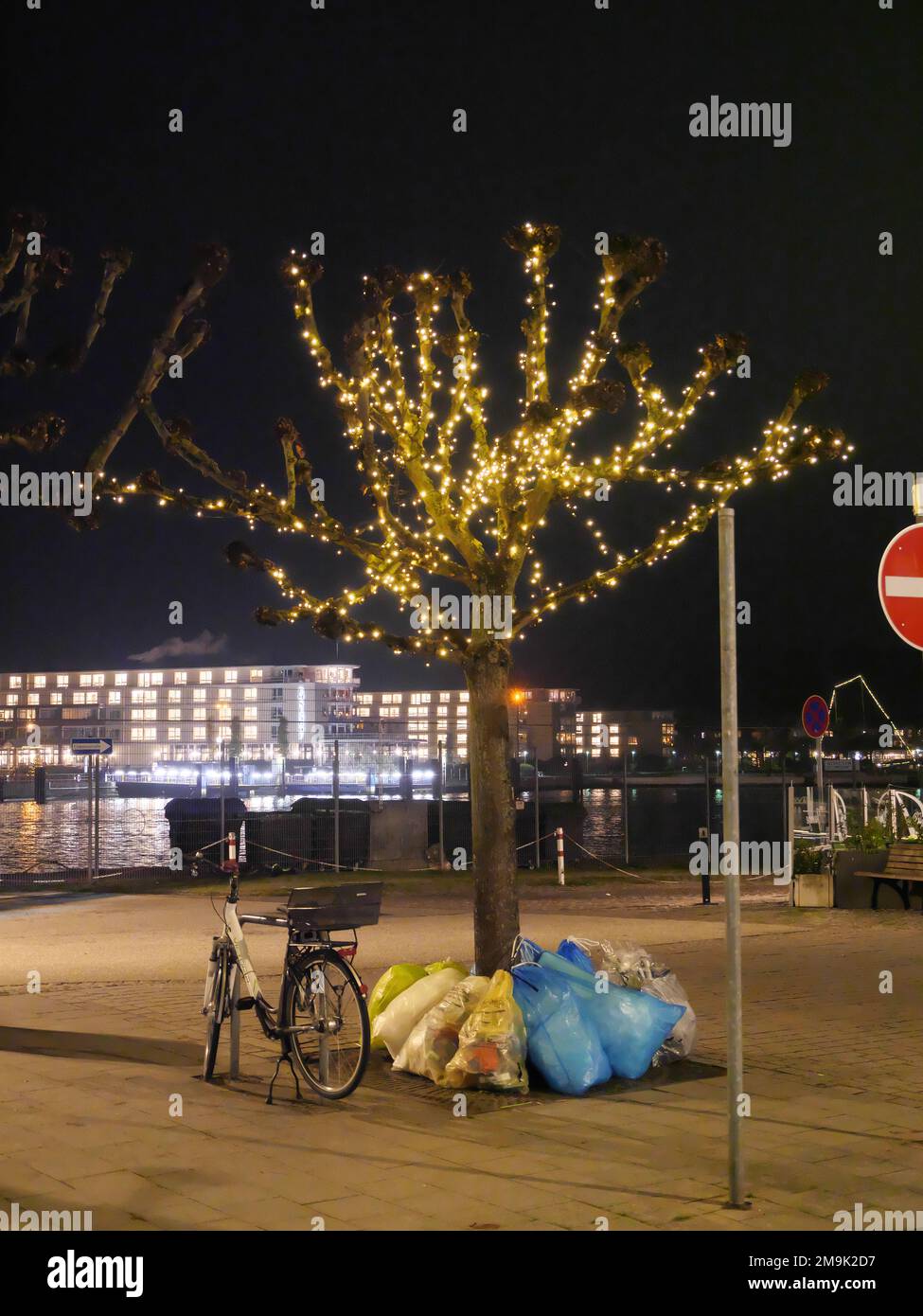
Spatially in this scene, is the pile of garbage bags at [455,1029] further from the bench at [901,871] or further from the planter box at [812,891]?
the planter box at [812,891]

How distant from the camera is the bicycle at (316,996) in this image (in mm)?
7949

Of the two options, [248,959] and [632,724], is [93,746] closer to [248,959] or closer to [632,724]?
[248,959]

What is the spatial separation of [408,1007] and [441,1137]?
74.4 inches

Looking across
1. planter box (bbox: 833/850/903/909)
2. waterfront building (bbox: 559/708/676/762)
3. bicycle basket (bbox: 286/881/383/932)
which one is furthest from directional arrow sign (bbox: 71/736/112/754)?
waterfront building (bbox: 559/708/676/762)

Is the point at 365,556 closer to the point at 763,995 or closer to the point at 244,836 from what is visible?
the point at 763,995

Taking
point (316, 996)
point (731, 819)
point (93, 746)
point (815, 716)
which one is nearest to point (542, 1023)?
point (316, 996)

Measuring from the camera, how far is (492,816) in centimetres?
987

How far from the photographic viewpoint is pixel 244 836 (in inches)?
959

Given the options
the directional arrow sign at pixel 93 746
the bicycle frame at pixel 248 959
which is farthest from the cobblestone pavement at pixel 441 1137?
the directional arrow sign at pixel 93 746

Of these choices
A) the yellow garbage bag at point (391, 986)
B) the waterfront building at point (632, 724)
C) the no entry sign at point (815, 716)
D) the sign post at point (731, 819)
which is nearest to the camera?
the sign post at point (731, 819)

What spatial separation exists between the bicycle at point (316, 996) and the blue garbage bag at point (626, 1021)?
122 cm

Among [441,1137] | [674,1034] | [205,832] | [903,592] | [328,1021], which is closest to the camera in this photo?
[903,592]

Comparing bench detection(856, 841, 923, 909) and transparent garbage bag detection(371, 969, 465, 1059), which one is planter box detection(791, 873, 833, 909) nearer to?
bench detection(856, 841, 923, 909)
